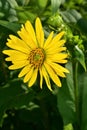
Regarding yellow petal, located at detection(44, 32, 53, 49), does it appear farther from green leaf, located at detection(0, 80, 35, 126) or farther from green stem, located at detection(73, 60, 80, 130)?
green leaf, located at detection(0, 80, 35, 126)

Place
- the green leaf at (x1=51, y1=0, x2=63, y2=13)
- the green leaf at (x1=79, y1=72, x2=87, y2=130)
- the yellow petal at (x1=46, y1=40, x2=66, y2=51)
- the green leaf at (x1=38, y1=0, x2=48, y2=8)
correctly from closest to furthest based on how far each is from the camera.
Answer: the yellow petal at (x1=46, y1=40, x2=66, y2=51), the green leaf at (x1=51, y1=0, x2=63, y2=13), the green leaf at (x1=79, y1=72, x2=87, y2=130), the green leaf at (x1=38, y1=0, x2=48, y2=8)

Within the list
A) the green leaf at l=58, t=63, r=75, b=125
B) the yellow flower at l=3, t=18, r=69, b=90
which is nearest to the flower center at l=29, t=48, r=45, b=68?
the yellow flower at l=3, t=18, r=69, b=90

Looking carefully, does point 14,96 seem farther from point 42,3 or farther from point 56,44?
point 56,44

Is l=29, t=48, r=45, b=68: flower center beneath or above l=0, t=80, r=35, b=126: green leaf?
above

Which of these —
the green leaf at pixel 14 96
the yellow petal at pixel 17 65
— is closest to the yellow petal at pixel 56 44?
the yellow petal at pixel 17 65

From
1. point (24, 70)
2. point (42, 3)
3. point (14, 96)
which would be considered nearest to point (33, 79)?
point (24, 70)

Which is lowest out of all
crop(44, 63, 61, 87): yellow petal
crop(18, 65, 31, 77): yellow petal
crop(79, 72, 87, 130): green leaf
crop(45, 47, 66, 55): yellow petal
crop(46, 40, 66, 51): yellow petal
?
crop(79, 72, 87, 130): green leaf
